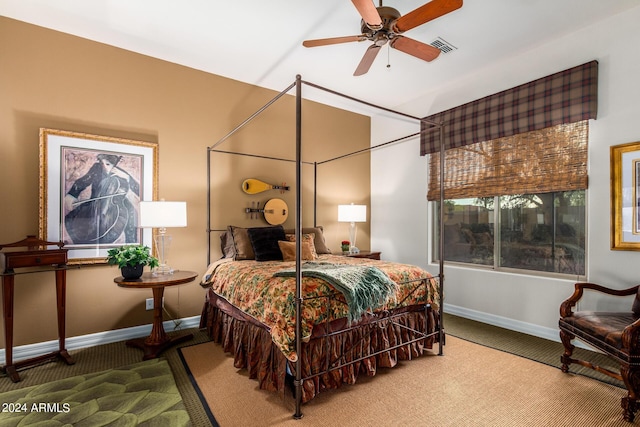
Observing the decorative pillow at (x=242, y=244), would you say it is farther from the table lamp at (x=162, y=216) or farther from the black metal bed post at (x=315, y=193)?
the black metal bed post at (x=315, y=193)

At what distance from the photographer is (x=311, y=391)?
83.7 inches

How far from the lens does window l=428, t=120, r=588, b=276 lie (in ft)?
10.4

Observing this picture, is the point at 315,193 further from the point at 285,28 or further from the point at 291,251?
the point at 285,28

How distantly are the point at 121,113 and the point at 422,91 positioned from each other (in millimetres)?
3630

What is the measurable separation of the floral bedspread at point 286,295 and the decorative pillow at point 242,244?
321 millimetres

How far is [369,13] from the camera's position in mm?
2027

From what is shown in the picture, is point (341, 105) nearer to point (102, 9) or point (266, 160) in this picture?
point (266, 160)

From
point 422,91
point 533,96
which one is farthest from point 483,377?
point 422,91

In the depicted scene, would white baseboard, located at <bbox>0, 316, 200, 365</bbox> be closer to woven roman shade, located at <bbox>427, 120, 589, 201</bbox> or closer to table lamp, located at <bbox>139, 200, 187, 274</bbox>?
table lamp, located at <bbox>139, 200, 187, 274</bbox>

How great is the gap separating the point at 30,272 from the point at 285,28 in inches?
121

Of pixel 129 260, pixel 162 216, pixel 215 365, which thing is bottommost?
pixel 215 365

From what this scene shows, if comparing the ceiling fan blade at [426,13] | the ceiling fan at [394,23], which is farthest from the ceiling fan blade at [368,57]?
the ceiling fan blade at [426,13]

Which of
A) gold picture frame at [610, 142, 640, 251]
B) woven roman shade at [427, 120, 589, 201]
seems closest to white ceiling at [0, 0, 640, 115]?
woven roman shade at [427, 120, 589, 201]

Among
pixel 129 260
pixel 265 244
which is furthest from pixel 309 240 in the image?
pixel 129 260
